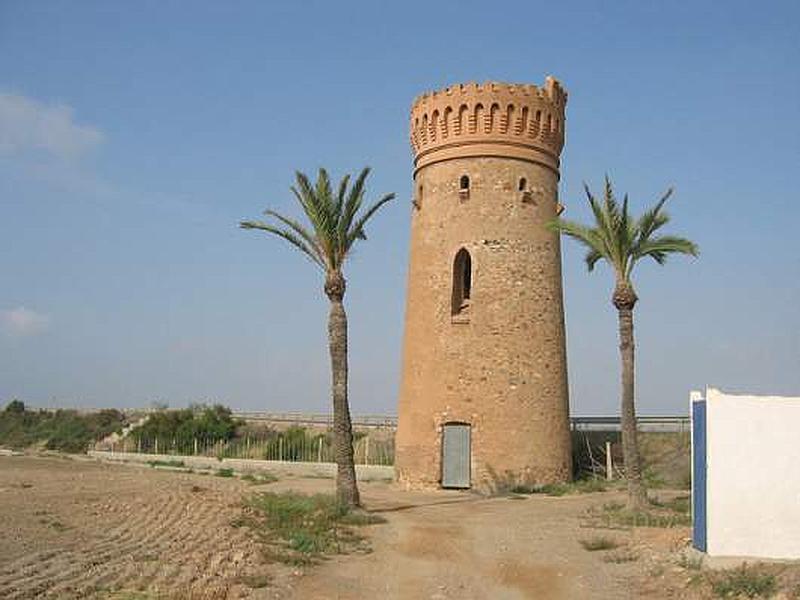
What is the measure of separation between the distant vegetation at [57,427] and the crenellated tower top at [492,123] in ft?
110

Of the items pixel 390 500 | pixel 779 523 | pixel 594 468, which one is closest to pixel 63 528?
pixel 390 500

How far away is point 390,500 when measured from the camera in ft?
68.2

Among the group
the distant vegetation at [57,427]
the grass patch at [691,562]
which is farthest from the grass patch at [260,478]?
the distant vegetation at [57,427]

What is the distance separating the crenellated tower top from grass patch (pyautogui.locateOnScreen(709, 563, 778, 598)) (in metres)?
15.5

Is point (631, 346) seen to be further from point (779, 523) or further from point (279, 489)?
point (279, 489)

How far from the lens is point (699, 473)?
11883 millimetres

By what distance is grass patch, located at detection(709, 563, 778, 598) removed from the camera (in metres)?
9.57

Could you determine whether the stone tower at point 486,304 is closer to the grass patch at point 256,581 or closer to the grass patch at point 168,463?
the grass patch at point 256,581

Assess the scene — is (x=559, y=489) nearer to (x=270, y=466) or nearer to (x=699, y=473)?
(x=699, y=473)

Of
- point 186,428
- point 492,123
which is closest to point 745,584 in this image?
point 492,123

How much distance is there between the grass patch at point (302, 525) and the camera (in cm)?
1309

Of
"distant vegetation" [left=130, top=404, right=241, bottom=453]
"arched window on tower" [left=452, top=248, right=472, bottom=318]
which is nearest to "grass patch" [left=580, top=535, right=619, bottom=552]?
"arched window on tower" [left=452, top=248, right=472, bottom=318]

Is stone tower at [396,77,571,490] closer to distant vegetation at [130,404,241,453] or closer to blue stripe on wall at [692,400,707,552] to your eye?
blue stripe on wall at [692,400,707,552]

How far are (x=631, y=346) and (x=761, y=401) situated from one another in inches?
270
